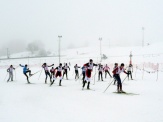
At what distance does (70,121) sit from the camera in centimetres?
837

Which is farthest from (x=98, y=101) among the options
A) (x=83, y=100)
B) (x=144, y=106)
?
(x=144, y=106)

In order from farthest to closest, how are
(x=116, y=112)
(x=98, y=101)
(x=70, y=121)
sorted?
(x=98, y=101), (x=116, y=112), (x=70, y=121)

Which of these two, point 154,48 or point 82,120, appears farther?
point 154,48

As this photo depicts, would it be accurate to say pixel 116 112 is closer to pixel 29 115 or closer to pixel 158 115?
pixel 158 115

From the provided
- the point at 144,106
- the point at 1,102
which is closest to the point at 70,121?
the point at 144,106

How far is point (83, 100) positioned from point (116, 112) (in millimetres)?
3060

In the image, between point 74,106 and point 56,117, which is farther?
point 74,106

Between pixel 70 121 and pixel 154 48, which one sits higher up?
pixel 154 48

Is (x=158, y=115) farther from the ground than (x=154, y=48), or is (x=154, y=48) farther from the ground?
(x=154, y=48)

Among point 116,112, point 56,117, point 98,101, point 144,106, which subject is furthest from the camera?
point 98,101

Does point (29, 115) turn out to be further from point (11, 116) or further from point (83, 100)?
point (83, 100)

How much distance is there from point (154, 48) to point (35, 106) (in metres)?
65.3

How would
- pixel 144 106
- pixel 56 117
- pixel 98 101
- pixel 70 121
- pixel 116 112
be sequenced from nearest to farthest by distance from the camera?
pixel 70 121 < pixel 56 117 < pixel 116 112 < pixel 144 106 < pixel 98 101

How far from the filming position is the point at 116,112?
9641 millimetres
